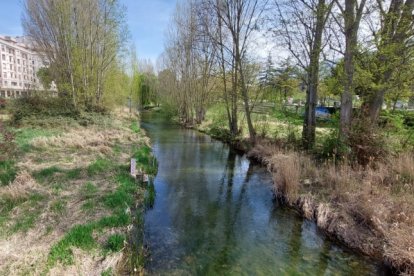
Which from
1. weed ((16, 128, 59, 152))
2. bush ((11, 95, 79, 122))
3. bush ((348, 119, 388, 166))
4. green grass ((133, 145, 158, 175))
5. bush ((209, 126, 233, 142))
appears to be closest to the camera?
bush ((348, 119, 388, 166))

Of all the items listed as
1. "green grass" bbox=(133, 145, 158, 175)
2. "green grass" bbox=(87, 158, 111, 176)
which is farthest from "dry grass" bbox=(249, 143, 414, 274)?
"green grass" bbox=(87, 158, 111, 176)

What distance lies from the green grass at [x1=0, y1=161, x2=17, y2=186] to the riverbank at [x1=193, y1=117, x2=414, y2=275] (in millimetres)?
7547

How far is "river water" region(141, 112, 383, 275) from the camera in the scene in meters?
4.93

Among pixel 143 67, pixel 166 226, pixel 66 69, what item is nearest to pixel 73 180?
pixel 166 226

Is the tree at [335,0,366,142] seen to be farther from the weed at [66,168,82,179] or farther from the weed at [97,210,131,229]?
the weed at [66,168,82,179]

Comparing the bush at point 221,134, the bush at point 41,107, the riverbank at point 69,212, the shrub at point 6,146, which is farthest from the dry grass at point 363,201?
the bush at point 41,107

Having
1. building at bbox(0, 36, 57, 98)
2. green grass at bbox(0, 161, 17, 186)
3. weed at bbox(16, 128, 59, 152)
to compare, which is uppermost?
building at bbox(0, 36, 57, 98)

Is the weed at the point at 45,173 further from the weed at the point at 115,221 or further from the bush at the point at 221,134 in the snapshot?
the bush at the point at 221,134

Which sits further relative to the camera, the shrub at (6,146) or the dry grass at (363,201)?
the shrub at (6,146)

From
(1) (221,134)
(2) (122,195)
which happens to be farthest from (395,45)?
(1) (221,134)

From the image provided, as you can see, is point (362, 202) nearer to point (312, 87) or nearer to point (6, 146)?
point (312, 87)

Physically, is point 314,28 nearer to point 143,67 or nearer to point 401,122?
point 401,122

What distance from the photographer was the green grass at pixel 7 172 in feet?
22.9

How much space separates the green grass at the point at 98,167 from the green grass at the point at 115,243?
12.7 ft
